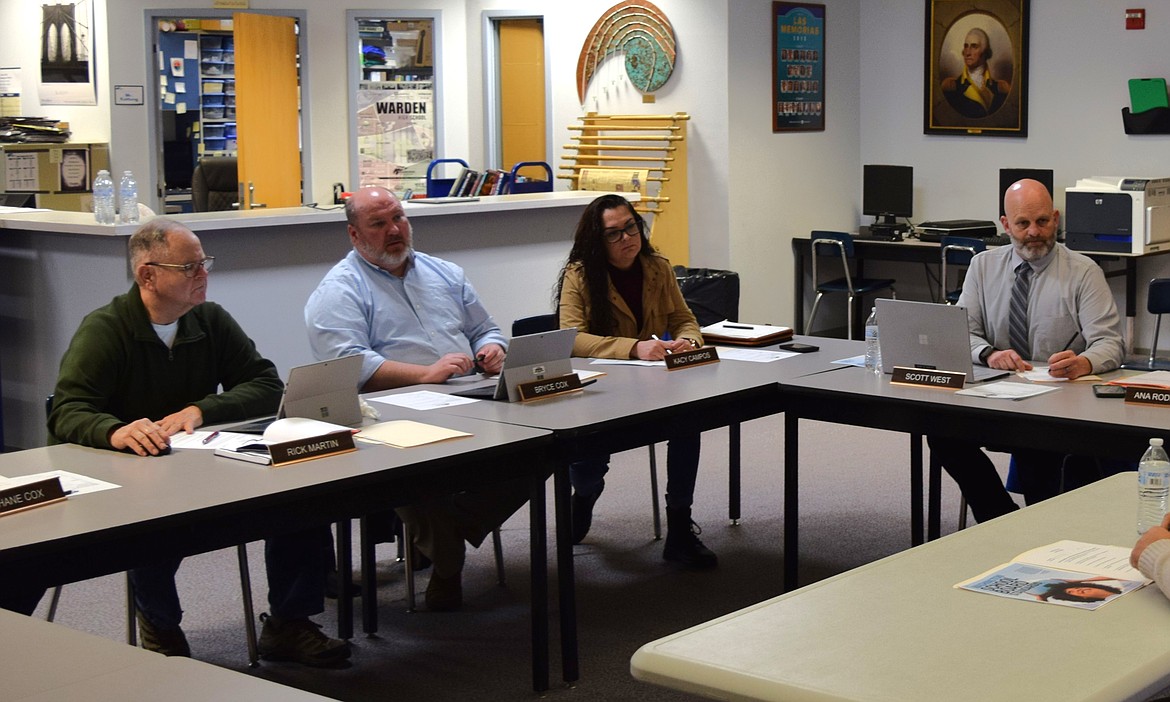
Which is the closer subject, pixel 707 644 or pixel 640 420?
pixel 707 644

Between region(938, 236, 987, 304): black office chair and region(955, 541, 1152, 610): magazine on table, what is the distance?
18.8 ft

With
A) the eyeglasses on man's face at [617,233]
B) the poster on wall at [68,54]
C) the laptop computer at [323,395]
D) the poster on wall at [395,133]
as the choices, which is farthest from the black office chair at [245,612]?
the poster on wall at [395,133]

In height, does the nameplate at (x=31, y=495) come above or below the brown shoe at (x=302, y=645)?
above

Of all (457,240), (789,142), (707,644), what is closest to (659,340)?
(457,240)

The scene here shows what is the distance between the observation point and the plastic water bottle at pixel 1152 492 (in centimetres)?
242

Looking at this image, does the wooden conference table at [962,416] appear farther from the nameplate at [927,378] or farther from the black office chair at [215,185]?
the black office chair at [215,185]

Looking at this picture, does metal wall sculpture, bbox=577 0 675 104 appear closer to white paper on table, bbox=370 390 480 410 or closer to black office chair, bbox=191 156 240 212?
black office chair, bbox=191 156 240 212

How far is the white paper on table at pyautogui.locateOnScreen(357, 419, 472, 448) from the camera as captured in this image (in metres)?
3.31

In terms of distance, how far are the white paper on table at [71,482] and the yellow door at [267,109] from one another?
596 cm

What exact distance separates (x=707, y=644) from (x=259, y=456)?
1.51 metres

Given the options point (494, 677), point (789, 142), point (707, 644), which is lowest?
point (494, 677)

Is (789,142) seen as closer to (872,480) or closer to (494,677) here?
(872,480)

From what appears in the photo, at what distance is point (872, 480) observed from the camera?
19.1ft

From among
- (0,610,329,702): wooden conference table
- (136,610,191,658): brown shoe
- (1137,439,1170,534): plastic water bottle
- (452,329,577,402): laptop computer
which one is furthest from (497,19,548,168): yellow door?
(0,610,329,702): wooden conference table
